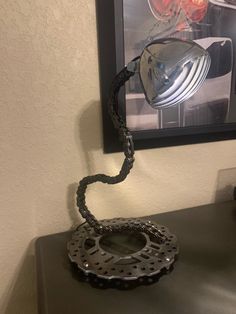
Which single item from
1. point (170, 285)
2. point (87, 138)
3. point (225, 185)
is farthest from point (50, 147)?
point (225, 185)

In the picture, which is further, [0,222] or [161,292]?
[0,222]

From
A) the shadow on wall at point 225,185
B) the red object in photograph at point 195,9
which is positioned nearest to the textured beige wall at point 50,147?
the shadow on wall at point 225,185

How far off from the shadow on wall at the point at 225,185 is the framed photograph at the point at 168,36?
4.4 inches

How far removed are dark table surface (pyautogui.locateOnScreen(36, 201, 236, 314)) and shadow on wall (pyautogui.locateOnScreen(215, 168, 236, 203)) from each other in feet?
0.59

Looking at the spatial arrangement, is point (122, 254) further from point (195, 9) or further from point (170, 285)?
point (195, 9)

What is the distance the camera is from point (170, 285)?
0.50 meters

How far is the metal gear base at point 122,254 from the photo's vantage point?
513mm

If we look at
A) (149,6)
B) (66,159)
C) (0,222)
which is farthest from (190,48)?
(0,222)

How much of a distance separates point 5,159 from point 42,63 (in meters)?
0.22

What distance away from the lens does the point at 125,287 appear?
1.62 ft

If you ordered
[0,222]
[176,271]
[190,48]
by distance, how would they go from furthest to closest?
[0,222], [176,271], [190,48]

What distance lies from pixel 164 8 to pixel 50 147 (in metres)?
0.39

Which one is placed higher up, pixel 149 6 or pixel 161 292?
pixel 149 6

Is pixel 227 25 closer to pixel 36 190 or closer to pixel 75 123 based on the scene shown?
pixel 75 123
